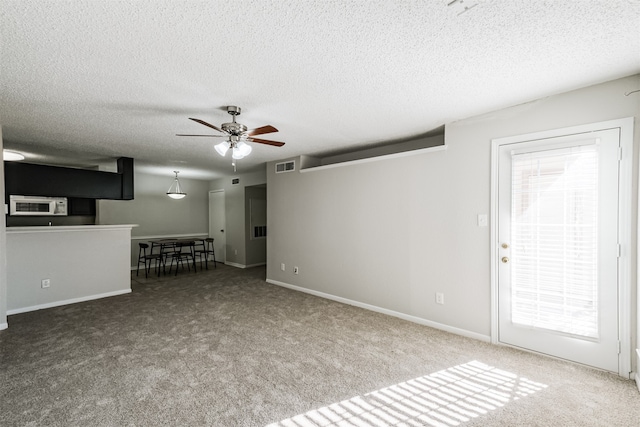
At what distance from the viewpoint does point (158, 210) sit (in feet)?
24.4

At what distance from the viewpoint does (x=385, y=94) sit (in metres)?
2.49

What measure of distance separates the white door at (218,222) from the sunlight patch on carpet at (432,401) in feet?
21.5

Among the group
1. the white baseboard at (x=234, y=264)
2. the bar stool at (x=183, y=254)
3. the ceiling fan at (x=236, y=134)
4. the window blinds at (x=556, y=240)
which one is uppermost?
the ceiling fan at (x=236, y=134)

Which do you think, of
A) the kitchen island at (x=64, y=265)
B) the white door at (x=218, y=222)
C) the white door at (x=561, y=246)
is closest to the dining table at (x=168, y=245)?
the white door at (x=218, y=222)

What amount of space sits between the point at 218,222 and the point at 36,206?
382 cm

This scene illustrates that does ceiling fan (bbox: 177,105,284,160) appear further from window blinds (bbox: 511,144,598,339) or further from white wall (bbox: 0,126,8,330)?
white wall (bbox: 0,126,8,330)

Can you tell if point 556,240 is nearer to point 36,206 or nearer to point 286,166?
point 286,166

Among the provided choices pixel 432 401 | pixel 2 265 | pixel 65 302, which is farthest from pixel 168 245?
pixel 432 401

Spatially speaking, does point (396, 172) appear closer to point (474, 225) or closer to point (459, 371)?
point (474, 225)

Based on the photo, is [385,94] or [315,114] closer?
[385,94]

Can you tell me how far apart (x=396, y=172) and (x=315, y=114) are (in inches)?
55.7

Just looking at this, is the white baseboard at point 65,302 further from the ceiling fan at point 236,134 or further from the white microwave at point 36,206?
the ceiling fan at point 236,134

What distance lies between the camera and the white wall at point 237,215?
23.3 feet

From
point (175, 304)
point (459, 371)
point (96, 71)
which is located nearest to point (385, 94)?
point (96, 71)
